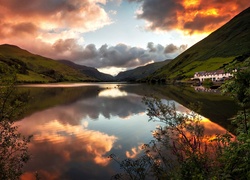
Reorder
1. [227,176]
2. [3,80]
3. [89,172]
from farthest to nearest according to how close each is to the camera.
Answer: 1. [89,172]
2. [3,80]
3. [227,176]

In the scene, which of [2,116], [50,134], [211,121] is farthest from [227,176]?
[211,121]

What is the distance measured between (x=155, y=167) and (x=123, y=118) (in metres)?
39.2

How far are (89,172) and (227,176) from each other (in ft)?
56.5

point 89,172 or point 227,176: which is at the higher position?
point 227,176

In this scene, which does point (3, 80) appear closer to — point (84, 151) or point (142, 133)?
point (84, 151)

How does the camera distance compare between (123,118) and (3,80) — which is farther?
(123,118)

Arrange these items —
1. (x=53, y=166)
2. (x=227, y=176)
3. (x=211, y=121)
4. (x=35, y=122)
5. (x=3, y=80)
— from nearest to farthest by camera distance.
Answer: (x=227, y=176) → (x=3, y=80) → (x=53, y=166) → (x=211, y=121) → (x=35, y=122)

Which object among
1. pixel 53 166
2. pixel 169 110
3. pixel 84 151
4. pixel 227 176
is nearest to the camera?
pixel 227 176

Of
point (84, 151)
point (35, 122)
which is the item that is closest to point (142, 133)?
point (84, 151)

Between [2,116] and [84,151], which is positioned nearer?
[2,116]

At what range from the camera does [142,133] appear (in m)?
43.8

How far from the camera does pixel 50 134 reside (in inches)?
1736

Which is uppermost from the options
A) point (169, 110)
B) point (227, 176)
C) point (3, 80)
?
point (3, 80)

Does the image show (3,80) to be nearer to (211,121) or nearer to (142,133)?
(142,133)
